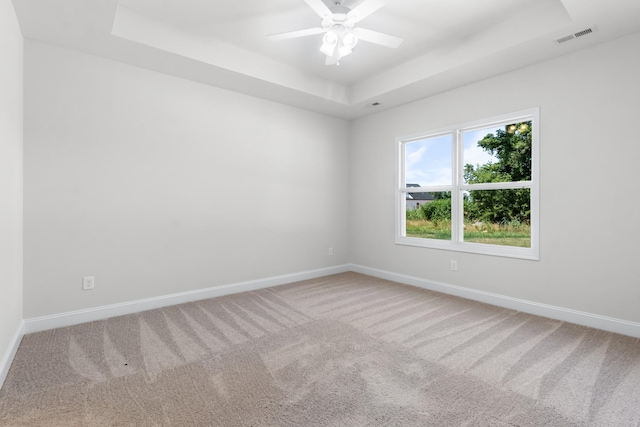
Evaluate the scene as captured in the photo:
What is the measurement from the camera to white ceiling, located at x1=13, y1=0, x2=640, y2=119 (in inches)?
98.3

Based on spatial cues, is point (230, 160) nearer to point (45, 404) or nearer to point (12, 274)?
point (12, 274)

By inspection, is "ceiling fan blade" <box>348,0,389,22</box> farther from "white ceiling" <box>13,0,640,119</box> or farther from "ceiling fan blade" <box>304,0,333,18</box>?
"white ceiling" <box>13,0,640,119</box>

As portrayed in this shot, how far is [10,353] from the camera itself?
7.20 feet

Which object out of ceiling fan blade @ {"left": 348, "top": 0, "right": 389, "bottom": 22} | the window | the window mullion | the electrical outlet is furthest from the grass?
the electrical outlet

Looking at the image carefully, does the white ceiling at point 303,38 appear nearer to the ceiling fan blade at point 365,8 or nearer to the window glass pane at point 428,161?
the ceiling fan blade at point 365,8

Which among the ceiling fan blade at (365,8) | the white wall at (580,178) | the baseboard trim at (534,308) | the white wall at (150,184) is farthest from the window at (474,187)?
the ceiling fan blade at (365,8)

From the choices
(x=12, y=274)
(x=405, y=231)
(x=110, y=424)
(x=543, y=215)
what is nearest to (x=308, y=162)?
(x=405, y=231)

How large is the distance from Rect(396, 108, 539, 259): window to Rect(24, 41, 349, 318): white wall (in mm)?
1505

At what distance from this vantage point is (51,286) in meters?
2.82

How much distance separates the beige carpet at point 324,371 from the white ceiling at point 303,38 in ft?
8.43

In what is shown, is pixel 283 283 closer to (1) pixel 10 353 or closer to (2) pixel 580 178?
(1) pixel 10 353

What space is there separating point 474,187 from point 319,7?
2.65 metres

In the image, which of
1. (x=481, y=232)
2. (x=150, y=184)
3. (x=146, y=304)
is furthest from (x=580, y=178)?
(x=146, y=304)

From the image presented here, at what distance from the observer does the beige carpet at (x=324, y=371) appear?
1.68 metres
